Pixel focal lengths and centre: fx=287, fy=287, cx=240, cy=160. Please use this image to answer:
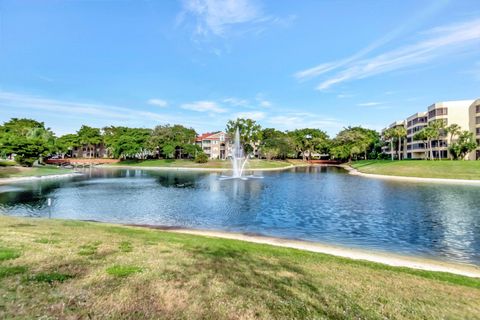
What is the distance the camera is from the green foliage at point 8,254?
28.4ft

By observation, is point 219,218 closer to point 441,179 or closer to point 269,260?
point 269,260

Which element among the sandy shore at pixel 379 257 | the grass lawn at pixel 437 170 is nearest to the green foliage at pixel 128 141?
the grass lawn at pixel 437 170

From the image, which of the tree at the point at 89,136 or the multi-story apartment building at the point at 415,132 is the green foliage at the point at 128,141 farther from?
the multi-story apartment building at the point at 415,132

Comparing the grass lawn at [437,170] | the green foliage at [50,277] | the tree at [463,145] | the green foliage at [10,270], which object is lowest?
the grass lawn at [437,170]

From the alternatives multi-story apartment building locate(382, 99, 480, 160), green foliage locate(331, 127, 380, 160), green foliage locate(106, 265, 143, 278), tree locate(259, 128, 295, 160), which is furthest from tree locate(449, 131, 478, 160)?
green foliage locate(106, 265, 143, 278)

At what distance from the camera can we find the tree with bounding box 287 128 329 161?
142000 millimetres

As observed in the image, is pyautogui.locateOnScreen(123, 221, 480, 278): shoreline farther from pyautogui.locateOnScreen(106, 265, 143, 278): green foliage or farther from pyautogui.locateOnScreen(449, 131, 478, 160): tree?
pyautogui.locateOnScreen(449, 131, 478, 160): tree

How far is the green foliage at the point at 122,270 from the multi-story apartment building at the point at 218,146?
134m

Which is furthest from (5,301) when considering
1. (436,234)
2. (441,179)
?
(441,179)

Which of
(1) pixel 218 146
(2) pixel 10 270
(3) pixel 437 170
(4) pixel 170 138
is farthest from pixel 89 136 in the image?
(2) pixel 10 270

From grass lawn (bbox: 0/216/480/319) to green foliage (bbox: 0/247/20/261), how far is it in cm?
3

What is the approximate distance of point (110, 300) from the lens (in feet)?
21.3

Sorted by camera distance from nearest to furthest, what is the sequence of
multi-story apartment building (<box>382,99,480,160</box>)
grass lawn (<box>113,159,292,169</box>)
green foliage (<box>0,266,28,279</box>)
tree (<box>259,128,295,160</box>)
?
1. green foliage (<box>0,266,28,279</box>)
2. multi-story apartment building (<box>382,99,480,160</box>)
3. grass lawn (<box>113,159,292,169</box>)
4. tree (<box>259,128,295,160</box>)

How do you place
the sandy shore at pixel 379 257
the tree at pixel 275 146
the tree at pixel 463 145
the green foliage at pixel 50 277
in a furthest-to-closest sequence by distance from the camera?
the tree at pixel 275 146, the tree at pixel 463 145, the sandy shore at pixel 379 257, the green foliage at pixel 50 277
